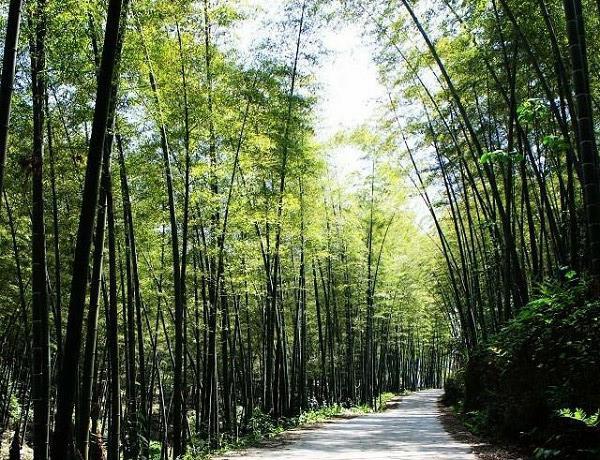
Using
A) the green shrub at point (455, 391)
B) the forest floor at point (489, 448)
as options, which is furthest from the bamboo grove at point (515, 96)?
the green shrub at point (455, 391)

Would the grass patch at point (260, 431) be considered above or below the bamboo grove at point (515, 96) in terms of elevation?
below

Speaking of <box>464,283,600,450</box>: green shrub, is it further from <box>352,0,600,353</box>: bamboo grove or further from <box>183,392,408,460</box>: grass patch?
<box>183,392,408,460</box>: grass patch

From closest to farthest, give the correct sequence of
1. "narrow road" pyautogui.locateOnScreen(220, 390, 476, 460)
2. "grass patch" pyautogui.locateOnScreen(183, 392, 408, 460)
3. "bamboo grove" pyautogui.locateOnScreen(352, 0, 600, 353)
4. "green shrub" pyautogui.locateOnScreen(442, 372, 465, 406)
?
"bamboo grove" pyautogui.locateOnScreen(352, 0, 600, 353), "narrow road" pyautogui.locateOnScreen(220, 390, 476, 460), "grass patch" pyautogui.locateOnScreen(183, 392, 408, 460), "green shrub" pyautogui.locateOnScreen(442, 372, 465, 406)

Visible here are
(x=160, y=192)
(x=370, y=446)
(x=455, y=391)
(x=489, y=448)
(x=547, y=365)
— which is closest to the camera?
(x=547, y=365)

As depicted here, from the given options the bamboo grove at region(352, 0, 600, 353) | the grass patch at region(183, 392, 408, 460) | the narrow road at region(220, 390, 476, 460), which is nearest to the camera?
the bamboo grove at region(352, 0, 600, 353)

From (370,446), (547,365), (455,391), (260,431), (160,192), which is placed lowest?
(455,391)

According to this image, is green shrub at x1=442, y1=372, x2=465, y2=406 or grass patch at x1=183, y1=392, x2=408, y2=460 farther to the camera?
green shrub at x1=442, y1=372, x2=465, y2=406

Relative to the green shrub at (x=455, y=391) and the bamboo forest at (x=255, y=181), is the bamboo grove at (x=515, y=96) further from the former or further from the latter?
the green shrub at (x=455, y=391)

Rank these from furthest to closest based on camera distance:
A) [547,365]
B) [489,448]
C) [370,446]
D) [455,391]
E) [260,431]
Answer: [455,391], [260,431], [370,446], [489,448], [547,365]

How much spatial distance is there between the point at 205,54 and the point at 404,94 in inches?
164

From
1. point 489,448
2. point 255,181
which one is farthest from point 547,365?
point 255,181

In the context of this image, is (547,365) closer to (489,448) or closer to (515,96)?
(489,448)

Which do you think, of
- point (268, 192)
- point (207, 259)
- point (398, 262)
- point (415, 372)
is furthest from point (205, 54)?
point (415, 372)

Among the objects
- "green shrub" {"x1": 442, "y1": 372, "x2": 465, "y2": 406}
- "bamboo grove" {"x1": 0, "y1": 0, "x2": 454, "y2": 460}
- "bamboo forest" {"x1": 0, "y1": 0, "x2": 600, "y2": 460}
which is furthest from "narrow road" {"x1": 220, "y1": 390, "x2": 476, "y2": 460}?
"green shrub" {"x1": 442, "y1": 372, "x2": 465, "y2": 406}
